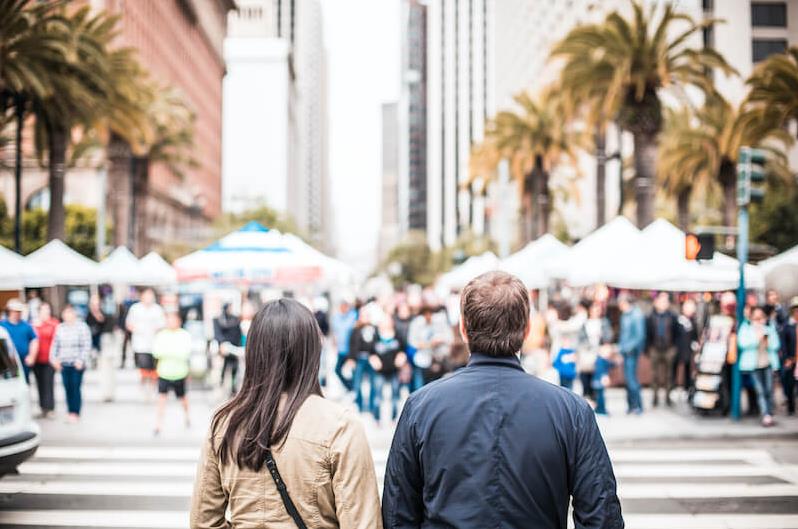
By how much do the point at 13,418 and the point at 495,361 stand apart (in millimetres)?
6326

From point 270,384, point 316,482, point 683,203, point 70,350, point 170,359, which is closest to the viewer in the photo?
point 316,482

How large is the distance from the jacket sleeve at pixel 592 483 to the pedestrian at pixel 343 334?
10.7m

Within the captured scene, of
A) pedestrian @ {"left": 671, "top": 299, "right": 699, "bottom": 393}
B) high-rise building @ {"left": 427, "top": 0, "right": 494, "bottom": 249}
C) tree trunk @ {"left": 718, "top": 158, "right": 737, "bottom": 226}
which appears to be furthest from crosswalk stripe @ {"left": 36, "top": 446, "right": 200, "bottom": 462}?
high-rise building @ {"left": 427, "top": 0, "right": 494, "bottom": 249}

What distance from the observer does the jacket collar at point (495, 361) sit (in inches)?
104

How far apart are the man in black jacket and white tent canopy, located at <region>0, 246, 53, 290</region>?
11.5 m

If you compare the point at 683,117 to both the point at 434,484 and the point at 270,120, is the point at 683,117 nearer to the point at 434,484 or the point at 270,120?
the point at 434,484

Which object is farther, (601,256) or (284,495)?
(601,256)

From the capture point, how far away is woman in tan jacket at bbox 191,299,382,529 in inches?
103

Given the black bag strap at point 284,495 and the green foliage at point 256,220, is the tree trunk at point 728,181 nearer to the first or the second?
the black bag strap at point 284,495

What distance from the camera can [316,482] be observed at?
8.57ft

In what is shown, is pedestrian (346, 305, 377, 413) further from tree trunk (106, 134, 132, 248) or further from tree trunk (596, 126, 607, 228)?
tree trunk (106, 134, 132, 248)

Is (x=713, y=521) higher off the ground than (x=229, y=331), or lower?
lower

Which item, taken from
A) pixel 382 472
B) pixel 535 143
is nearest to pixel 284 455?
pixel 382 472

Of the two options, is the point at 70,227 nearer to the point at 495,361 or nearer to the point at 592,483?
the point at 495,361
